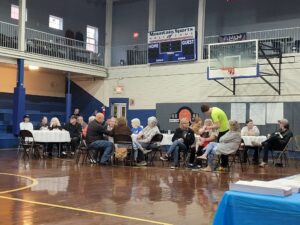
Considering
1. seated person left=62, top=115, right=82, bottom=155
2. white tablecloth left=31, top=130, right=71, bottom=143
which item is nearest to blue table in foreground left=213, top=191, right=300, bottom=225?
white tablecloth left=31, top=130, right=71, bottom=143

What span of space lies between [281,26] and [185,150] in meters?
9.25

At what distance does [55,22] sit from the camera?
19.9m

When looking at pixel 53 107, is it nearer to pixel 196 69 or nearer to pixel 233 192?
pixel 196 69

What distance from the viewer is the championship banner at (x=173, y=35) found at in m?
16.4

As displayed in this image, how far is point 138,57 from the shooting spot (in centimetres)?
1916

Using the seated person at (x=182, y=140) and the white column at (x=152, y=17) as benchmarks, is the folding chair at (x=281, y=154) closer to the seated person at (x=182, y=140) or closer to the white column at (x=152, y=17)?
the seated person at (x=182, y=140)

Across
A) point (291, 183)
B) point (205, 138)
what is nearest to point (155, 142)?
point (205, 138)

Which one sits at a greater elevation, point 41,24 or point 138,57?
point 41,24

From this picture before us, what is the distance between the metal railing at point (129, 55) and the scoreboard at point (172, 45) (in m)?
1.45

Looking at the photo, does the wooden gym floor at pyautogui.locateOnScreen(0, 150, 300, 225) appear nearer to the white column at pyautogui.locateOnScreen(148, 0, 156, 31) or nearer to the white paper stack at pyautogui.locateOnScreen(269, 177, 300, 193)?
the white paper stack at pyautogui.locateOnScreen(269, 177, 300, 193)

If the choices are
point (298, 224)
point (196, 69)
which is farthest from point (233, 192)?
point (196, 69)

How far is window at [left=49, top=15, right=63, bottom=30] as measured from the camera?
1968 cm

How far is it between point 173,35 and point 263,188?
14955 mm

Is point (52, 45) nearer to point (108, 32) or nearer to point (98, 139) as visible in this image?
point (108, 32)
